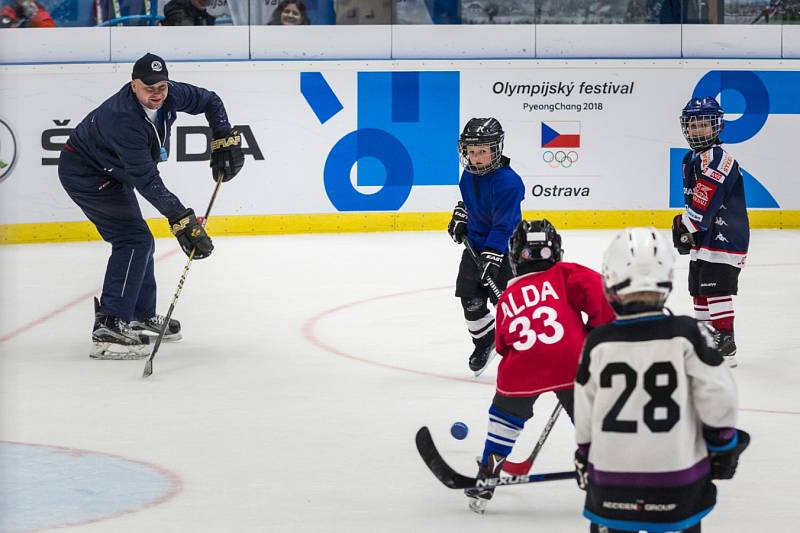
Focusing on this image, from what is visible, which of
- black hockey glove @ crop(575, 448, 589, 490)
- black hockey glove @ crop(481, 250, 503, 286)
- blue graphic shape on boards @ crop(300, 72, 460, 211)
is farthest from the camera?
blue graphic shape on boards @ crop(300, 72, 460, 211)

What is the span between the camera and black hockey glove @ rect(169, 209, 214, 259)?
564 centimetres

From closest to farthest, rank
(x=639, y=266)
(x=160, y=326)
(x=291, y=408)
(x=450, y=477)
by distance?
(x=639, y=266) → (x=450, y=477) → (x=291, y=408) → (x=160, y=326)

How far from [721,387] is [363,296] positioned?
16.0ft

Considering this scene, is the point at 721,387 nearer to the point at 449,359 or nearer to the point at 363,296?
the point at 449,359

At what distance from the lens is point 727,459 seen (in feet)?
8.33

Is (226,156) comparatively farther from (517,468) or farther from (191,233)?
(517,468)

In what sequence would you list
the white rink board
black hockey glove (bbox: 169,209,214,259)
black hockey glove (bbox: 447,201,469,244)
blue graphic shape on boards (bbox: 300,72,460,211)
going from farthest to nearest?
blue graphic shape on boards (bbox: 300,72,460,211), the white rink board, black hockey glove (bbox: 169,209,214,259), black hockey glove (bbox: 447,201,469,244)

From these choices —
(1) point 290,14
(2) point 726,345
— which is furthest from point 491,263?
(1) point 290,14

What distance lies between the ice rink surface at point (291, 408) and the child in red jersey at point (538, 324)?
12.5 inches

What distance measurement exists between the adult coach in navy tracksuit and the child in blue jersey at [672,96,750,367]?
6.55ft

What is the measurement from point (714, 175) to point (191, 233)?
7.12ft

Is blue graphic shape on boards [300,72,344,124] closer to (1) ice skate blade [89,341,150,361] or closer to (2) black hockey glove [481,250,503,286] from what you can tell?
(1) ice skate blade [89,341,150,361]

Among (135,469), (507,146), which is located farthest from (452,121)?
(135,469)

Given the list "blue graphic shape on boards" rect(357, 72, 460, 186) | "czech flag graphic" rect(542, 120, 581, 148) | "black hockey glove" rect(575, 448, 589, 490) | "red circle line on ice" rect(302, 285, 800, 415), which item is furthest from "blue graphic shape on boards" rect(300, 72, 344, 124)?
"black hockey glove" rect(575, 448, 589, 490)
